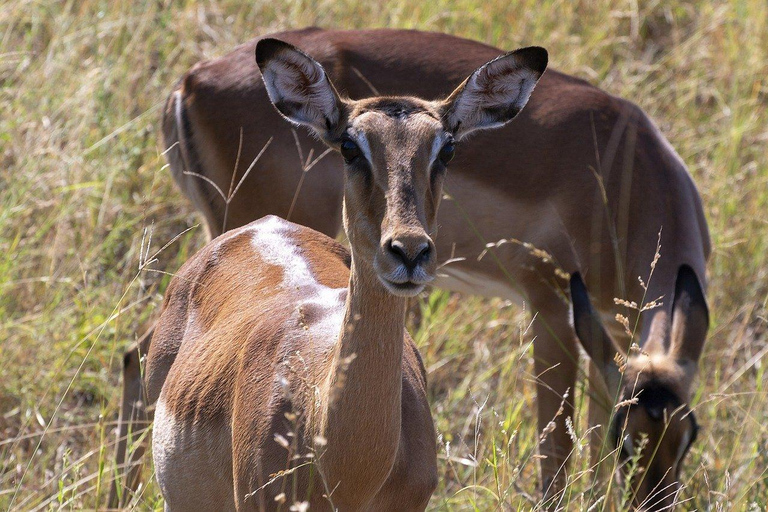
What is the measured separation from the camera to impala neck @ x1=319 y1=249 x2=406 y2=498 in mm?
2895

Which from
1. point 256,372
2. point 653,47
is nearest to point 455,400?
point 256,372

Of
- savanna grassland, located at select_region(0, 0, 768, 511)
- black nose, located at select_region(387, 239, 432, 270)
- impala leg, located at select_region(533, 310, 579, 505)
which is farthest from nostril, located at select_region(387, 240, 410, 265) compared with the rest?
impala leg, located at select_region(533, 310, 579, 505)

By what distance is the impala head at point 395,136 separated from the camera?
8.95 feet

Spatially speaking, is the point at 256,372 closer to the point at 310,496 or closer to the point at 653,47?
the point at 310,496

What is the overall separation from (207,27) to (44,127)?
5.42ft

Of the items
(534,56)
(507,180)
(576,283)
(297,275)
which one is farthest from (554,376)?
(534,56)

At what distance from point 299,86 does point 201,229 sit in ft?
9.17

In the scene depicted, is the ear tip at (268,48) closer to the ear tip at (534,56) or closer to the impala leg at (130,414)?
the ear tip at (534,56)

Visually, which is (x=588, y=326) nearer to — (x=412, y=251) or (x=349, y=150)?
(x=349, y=150)

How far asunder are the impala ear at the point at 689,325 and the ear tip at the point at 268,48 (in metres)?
1.97

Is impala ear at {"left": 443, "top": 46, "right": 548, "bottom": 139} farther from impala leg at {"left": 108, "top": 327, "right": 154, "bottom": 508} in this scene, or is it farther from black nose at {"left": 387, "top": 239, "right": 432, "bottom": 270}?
impala leg at {"left": 108, "top": 327, "right": 154, "bottom": 508}

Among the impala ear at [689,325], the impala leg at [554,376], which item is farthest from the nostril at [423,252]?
the impala leg at [554,376]

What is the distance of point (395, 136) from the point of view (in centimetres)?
301

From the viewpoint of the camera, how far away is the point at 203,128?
544cm
